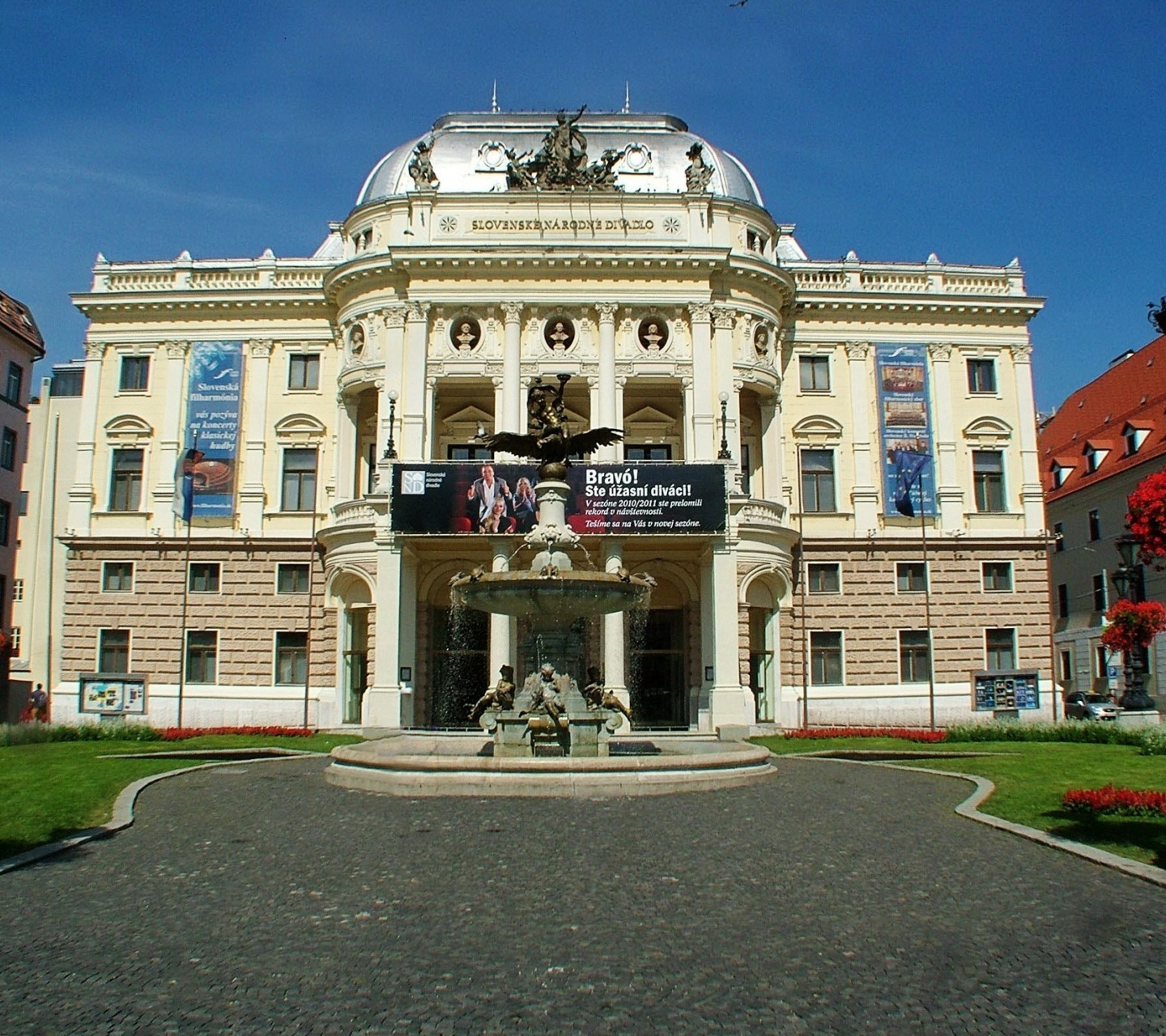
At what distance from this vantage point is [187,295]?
44.5 metres

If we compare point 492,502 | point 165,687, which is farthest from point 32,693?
point 492,502

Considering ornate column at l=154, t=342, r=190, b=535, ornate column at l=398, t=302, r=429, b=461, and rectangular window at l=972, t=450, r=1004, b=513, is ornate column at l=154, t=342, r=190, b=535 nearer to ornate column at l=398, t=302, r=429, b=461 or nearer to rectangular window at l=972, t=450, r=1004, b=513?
ornate column at l=398, t=302, r=429, b=461

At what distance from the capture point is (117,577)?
4300cm

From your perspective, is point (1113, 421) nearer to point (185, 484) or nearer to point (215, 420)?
point (215, 420)

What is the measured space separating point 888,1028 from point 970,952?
204 cm

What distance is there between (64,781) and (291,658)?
23687mm

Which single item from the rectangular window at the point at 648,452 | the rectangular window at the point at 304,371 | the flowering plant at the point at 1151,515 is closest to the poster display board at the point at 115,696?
the rectangular window at the point at 304,371

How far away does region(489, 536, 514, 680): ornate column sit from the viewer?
38.1 metres

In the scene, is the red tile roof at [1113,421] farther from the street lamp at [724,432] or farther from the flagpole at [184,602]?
the flagpole at [184,602]

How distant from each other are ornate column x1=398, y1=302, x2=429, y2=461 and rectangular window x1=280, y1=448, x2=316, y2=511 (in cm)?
546

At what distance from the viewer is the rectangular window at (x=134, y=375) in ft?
147

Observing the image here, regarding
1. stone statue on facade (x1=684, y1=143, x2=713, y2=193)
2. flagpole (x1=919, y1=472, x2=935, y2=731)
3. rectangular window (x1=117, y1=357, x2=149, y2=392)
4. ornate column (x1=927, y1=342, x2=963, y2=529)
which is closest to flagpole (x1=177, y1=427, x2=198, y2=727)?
rectangular window (x1=117, y1=357, x2=149, y2=392)

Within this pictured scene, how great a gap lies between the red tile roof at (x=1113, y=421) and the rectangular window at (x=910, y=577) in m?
17.1

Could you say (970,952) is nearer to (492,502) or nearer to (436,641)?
(492,502)
